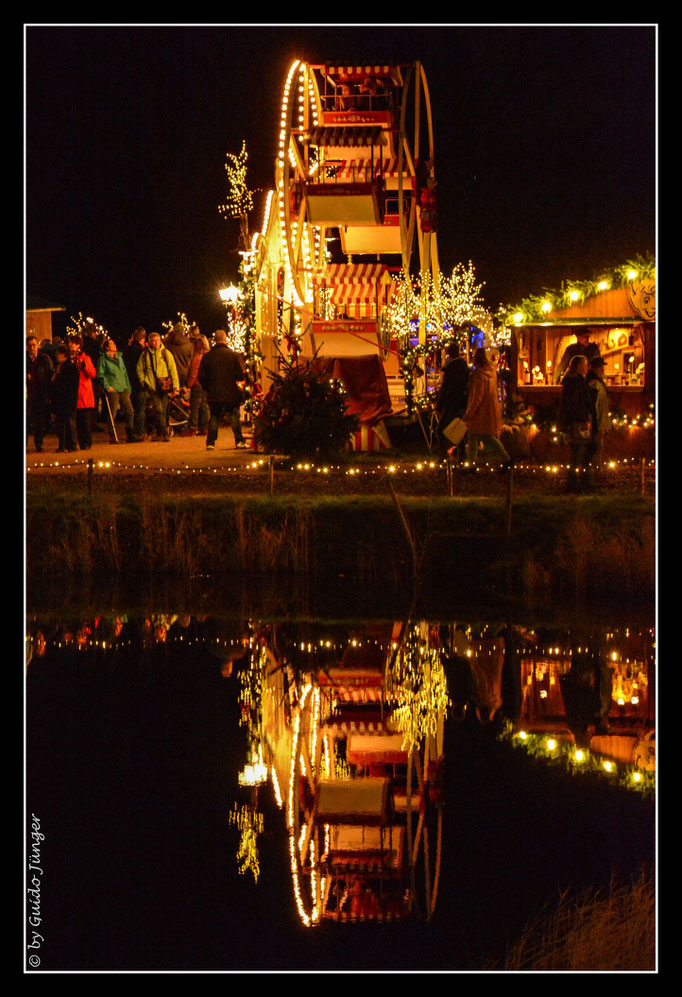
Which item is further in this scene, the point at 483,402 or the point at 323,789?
the point at 483,402

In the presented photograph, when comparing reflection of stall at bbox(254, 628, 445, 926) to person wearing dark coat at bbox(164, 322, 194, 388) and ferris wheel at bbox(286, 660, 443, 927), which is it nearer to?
ferris wheel at bbox(286, 660, 443, 927)

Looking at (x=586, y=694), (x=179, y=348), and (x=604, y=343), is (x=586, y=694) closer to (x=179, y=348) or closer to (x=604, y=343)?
(x=179, y=348)

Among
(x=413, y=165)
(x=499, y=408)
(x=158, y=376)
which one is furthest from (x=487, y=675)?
(x=413, y=165)

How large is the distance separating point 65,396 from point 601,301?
9.97 m

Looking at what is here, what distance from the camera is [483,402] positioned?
1839cm

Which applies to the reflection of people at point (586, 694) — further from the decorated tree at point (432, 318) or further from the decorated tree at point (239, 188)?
the decorated tree at point (239, 188)

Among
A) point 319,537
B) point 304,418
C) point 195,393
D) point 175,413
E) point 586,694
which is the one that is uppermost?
point 195,393

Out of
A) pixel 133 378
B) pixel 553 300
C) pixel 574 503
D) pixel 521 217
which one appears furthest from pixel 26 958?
pixel 521 217

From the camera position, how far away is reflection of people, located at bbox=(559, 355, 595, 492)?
17203mm

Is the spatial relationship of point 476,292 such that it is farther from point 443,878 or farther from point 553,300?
point 443,878

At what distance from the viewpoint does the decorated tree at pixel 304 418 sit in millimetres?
18891

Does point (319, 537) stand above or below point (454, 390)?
below

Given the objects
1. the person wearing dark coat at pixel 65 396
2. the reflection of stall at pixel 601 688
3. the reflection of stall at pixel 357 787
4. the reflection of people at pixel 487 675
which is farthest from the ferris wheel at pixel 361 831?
the person wearing dark coat at pixel 65 396

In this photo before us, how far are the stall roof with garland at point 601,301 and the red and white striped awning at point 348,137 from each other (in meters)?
4.99
